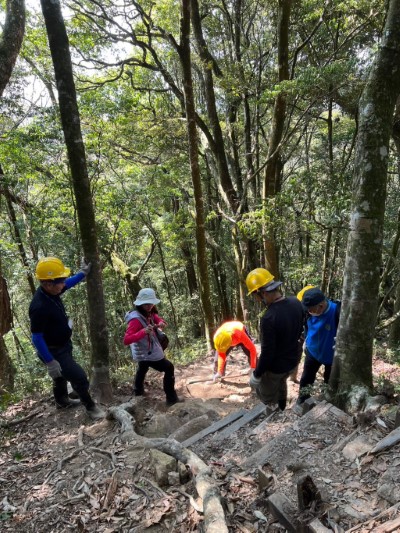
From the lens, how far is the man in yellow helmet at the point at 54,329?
4.75m

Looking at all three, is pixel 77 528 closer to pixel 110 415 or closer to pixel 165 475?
pixel 165 475

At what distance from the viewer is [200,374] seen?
28.8 ft

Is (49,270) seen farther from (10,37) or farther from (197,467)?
(10,37)

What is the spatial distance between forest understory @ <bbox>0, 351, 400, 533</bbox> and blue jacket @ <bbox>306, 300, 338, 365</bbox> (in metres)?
0.89

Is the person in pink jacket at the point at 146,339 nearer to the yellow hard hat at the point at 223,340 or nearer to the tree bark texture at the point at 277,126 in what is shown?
the yellow hard hat at the point at 223,340

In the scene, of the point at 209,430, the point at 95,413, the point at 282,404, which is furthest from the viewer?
the point at 282,404

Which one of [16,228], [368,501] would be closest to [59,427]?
[368,501]

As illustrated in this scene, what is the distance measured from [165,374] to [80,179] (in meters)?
3.54

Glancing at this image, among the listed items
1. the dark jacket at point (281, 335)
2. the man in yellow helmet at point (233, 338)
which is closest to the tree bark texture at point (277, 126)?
the man in yellow helmet at point (233, 338)

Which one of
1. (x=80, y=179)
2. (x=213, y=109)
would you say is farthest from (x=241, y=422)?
(x=213, y=109)

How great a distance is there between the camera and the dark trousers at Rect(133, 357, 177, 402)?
241 inches

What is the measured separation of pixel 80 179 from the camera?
5473 millimetres

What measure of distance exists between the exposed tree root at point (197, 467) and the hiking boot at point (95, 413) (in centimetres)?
44

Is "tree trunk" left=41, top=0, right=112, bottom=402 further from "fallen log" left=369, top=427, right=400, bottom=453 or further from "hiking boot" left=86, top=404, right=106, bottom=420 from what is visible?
"fallen log" left=369, top=427, right=400, bottom=453
